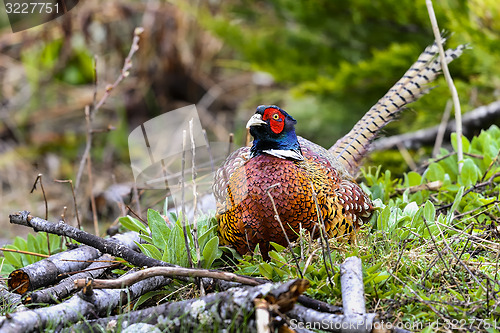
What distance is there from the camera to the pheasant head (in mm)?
2754

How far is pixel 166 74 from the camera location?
890cm

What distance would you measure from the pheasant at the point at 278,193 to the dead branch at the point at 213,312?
0.42m

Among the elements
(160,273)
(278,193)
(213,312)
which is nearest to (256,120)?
(278,193)

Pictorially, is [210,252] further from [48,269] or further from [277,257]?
[48,269]

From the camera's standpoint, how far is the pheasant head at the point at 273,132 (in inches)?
108

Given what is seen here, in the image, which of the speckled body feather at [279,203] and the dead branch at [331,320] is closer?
the dead branch at [331,320]

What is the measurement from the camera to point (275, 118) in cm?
278

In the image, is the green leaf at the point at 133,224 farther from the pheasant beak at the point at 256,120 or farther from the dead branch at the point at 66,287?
the pheasant beak at the point at 256,120

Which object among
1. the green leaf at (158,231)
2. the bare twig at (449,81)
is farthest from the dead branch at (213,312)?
the bare twig at (449,81)

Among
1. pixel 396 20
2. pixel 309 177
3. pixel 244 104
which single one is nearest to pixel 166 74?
pixel 244 104

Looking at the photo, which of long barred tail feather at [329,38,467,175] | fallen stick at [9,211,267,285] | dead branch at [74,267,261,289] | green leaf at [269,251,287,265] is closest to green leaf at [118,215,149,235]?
fallen stick at [9,211,267,285]

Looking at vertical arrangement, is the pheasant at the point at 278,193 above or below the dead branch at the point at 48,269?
above

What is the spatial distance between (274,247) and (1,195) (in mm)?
5578

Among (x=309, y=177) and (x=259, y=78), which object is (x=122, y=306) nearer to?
(x=309, y=177)
